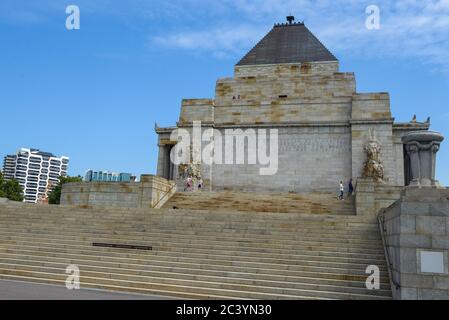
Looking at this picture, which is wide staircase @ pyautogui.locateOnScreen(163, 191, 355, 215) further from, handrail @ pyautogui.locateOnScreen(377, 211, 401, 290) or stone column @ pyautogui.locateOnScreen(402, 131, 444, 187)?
stone column @ pyautogui.locateOnScreen(402, 131, 444, 187)

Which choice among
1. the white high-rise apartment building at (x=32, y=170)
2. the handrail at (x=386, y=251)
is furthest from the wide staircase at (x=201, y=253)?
the white high-rise apartment building at (x=32, y=170)

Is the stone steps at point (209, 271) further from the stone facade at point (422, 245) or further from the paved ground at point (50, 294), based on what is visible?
the paved ground at point (50, 294)

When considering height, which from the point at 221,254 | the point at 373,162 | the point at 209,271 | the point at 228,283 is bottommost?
the point at 228,283

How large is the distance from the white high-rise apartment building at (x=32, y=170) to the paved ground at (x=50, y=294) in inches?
6121

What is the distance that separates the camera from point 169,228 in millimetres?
14148

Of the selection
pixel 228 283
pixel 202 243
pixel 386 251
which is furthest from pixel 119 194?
pixel 386 251

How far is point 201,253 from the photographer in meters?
11.8

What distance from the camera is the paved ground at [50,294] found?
8414 mm

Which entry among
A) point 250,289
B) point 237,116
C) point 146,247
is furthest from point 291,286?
point 237,116

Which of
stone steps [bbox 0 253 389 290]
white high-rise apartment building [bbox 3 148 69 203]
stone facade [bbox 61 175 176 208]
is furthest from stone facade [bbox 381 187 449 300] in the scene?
white high-rise apartment building [bbox 3 148 69 203]

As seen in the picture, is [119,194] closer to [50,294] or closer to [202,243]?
[202,243]

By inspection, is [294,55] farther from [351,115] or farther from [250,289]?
[250,289]

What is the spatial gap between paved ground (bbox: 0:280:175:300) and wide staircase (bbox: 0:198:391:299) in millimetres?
540

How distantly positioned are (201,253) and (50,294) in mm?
4449
